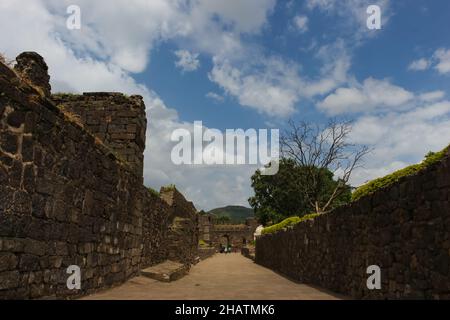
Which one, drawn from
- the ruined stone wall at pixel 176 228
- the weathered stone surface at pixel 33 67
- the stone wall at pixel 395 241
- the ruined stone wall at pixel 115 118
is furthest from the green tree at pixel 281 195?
the weathered stone surface at pixel 33 67

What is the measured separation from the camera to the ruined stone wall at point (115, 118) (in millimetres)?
11875

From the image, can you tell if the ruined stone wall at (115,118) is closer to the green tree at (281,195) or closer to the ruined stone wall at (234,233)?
the green tree at (281,195)

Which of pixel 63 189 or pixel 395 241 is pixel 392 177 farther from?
pixel 63 189

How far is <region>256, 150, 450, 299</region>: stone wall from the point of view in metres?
5.11

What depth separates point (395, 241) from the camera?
6453 millimetres

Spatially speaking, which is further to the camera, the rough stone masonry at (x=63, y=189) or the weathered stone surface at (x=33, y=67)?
the weathered stone surface at (x=33, y=67)

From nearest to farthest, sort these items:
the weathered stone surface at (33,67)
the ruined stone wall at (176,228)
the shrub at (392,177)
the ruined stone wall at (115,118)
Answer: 1. the shrub at (392,177)
2. the weathered stone surface at (33,67)
3. the ruined stone wall at (115,118)
4. the ruined stone wall at (176,228)

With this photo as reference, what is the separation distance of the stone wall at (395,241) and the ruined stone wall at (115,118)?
5.56 metres

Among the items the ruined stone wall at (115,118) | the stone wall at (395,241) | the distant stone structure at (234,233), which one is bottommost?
the distant stone structure at (234,233)

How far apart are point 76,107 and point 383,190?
9.00 m

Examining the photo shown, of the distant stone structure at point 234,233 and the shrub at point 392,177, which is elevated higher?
the shrub at point 392,177

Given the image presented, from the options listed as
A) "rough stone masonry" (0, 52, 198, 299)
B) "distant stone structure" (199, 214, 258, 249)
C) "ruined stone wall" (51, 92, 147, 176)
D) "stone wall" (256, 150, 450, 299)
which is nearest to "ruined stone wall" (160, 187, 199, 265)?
"rough stone masonry" (0, 52, 198, 299)
